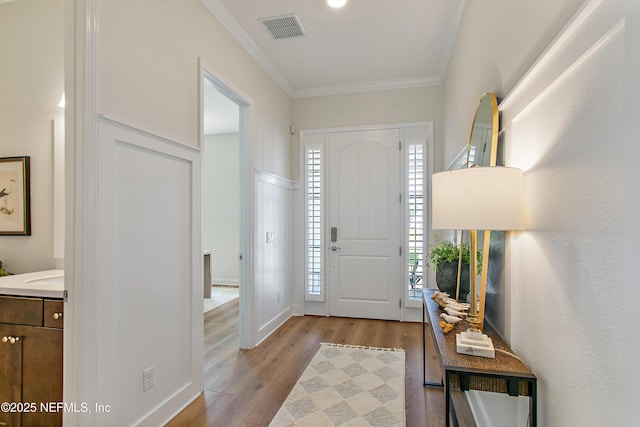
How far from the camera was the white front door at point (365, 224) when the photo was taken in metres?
3.88

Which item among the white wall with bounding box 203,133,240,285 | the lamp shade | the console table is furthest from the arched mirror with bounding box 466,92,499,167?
the white wall with bounding box 203,133,240,285

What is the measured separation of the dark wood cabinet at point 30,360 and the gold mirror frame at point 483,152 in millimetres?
1991

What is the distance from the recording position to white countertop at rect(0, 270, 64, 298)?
61.5 inches

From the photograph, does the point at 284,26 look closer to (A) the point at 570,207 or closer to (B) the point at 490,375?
(A) the point at 570,207

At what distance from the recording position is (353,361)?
2740mm

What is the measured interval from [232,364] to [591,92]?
2856 millimetres

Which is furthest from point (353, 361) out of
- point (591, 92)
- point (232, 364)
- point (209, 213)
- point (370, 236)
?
point (209, 213)

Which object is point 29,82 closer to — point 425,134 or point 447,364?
point 447,364

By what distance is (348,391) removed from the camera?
7.45 feet

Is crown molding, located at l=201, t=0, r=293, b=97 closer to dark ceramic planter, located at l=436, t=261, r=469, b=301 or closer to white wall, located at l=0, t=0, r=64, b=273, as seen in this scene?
white wall, located at l=0, t=0, r=64, b=273

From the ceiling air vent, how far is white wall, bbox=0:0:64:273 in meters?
1.48

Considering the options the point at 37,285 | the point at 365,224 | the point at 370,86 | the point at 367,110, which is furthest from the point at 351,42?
the point at 37,285

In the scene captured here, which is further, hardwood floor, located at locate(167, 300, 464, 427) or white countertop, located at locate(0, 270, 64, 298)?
hardwood floor, located at locate(167, 300, 464, 427)

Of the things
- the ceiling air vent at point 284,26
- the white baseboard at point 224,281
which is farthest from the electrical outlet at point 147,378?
the white baseboard at point 224,281
